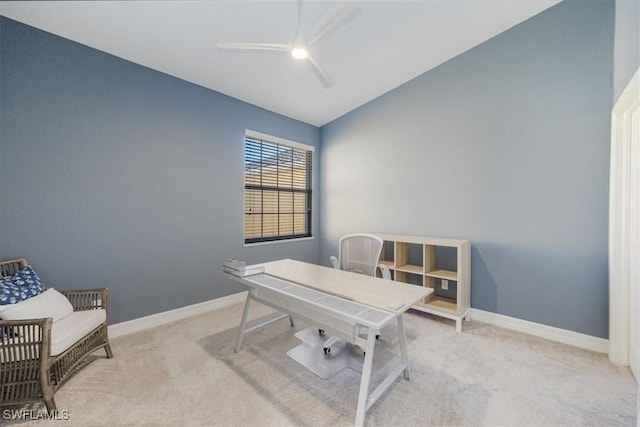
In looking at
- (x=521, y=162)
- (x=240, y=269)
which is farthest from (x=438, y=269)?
(x=240, y=269)

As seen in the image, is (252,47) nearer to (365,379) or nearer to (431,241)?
(365,379)

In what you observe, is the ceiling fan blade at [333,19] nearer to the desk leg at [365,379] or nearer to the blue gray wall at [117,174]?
the desk leg at [365,379]

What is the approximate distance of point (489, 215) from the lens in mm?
2848

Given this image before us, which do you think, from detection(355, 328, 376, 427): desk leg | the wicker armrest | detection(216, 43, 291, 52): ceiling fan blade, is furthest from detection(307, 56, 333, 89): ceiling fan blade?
the wicker armrest

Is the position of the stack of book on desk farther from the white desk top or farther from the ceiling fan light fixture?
the ceiling fan light fixture

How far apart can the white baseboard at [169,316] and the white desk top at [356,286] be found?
1.35 m

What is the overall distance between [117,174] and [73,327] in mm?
1392

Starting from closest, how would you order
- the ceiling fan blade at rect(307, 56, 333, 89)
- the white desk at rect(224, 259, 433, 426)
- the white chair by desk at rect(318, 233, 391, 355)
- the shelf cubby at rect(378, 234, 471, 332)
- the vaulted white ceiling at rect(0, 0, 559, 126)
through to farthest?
the white desk at rect(224, 259, 433, 426) → the ceiling fan blade at rect(307, 56, 333, 89) → the vaulted white ceiling at rect(0, 0, 559, 126) → the white chair by desk at rect(318, 233, 391, 355) → the shelf cubby at rect(378, 234, 471, 332)

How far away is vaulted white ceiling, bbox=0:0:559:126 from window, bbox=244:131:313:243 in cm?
73

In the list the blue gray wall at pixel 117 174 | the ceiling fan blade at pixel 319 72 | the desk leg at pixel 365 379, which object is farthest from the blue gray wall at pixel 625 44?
the blue gray wall at pixel 117 174

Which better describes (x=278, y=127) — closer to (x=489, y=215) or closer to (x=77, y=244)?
(x=77, y=244)

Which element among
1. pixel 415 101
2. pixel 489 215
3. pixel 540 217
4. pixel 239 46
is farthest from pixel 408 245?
pixel 239 46

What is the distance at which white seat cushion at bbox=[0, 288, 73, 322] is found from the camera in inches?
64.7

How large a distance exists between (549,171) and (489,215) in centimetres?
65
